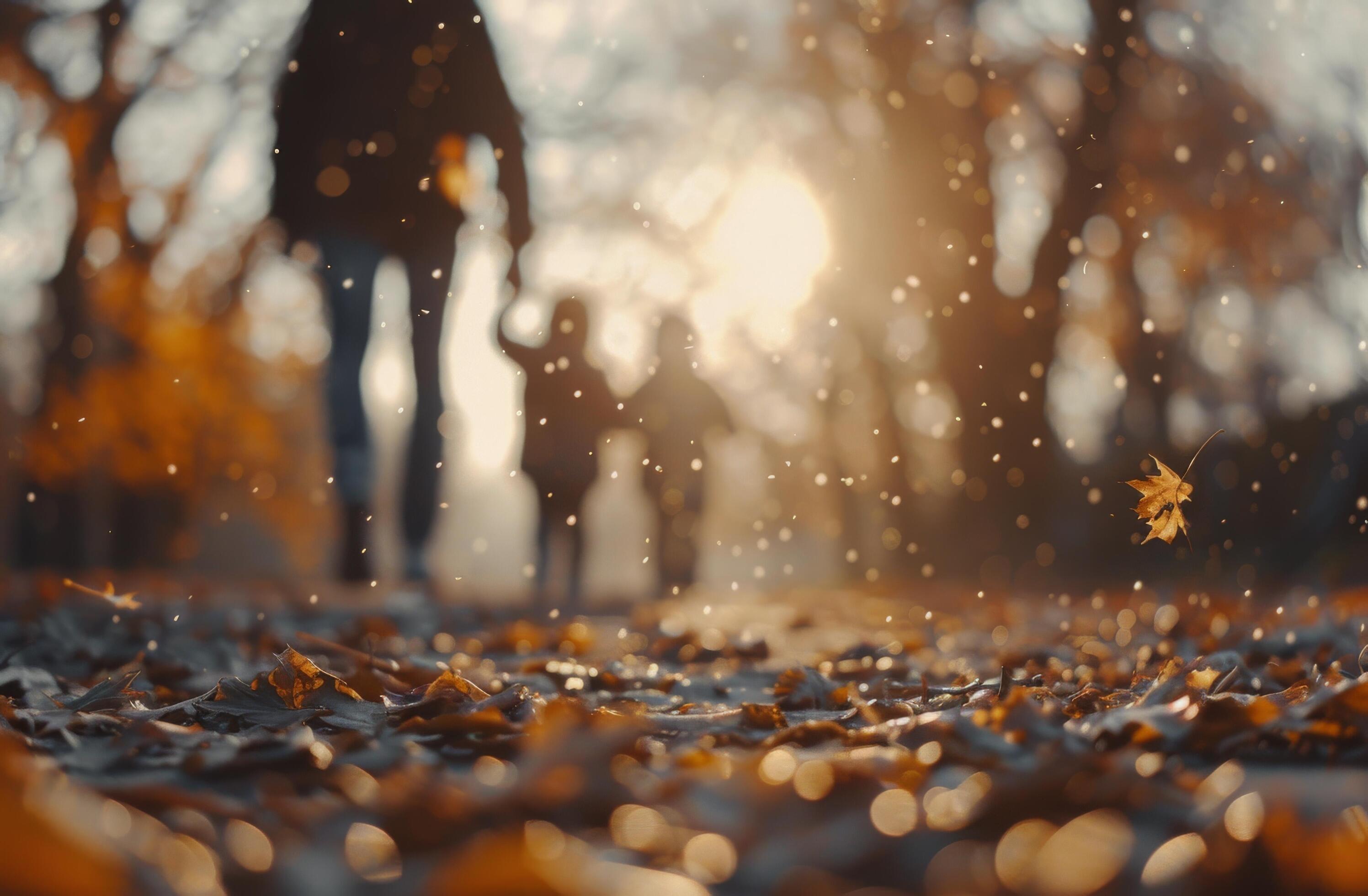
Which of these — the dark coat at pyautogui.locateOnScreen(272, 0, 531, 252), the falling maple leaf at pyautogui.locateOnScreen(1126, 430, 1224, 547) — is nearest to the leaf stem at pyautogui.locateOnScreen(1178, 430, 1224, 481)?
the falling maple leaf at pyautogui.locateOnScreen(1126, 430, 1224, 547)

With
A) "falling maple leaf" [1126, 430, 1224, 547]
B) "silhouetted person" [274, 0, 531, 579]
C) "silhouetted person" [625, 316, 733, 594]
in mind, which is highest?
"silhouetted person" [274, 0, 531, 579]

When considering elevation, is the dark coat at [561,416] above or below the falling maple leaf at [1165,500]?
below

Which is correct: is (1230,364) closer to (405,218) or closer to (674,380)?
(674,380)

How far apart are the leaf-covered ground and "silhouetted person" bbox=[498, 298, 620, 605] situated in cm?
426

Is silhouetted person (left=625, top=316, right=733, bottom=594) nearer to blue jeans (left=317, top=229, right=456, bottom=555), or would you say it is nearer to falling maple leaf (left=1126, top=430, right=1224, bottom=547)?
blue jeans (left=317, top=229, right=456, bottom=555)

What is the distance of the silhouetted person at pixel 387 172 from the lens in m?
5.71

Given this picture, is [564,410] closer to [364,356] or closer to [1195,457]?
[364,356]

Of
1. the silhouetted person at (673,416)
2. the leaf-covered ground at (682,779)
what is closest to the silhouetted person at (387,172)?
the silhouetted person at (673,416)

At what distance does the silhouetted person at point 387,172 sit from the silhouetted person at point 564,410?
61 cm

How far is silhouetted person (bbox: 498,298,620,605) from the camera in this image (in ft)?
21.9

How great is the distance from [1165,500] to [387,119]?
217 inches

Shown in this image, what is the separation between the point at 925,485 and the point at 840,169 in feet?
19.9

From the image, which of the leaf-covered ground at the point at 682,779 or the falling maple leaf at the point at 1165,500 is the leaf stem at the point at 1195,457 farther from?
the leaf-covered ground at the point at 682,779

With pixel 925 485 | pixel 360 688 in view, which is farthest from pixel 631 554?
pixel 360 688
